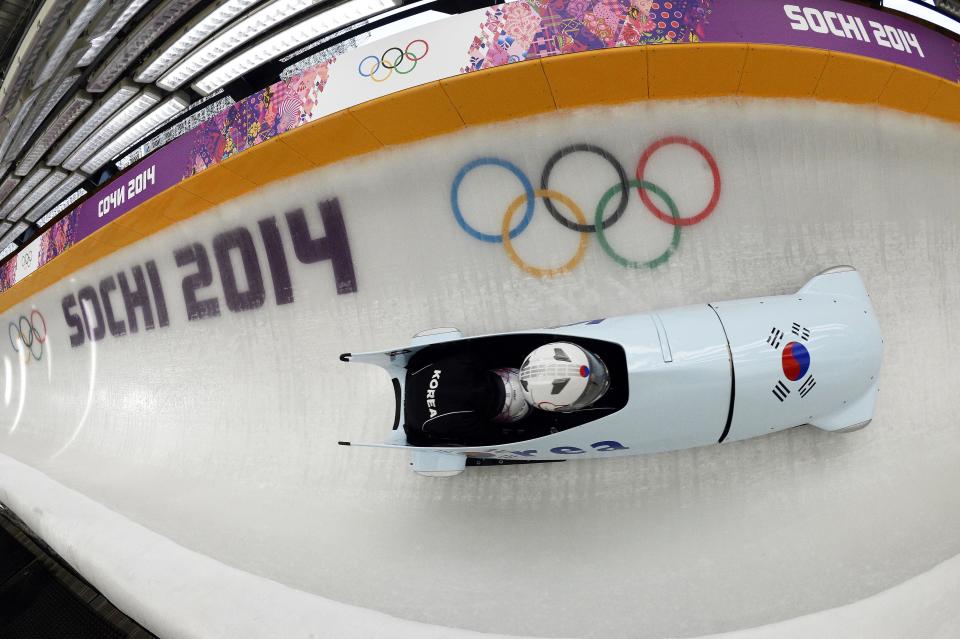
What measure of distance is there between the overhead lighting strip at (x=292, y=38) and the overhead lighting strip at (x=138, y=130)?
0.42m

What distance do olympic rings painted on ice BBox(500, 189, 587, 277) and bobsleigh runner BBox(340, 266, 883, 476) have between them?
0.53 meters

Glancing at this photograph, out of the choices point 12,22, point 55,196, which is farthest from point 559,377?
point 55,196

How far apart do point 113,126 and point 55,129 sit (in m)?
0.61

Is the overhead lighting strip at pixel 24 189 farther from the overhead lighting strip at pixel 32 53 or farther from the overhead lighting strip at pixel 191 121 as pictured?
the overhead lighting strip at pixel 32 53

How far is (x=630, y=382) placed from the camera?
1642 millimetres

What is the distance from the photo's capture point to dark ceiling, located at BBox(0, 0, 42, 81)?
9.48 ft

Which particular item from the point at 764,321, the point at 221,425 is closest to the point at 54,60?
the point at 221,425

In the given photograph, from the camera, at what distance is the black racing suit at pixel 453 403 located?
1759mm

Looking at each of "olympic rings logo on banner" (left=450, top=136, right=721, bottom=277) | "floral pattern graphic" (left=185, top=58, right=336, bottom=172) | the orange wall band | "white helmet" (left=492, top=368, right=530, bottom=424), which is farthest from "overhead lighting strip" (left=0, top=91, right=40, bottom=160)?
"white helmet" (left=492, top=368, right=530, bottom=424)

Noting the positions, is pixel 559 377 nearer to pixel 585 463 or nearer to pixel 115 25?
pixel 585 463

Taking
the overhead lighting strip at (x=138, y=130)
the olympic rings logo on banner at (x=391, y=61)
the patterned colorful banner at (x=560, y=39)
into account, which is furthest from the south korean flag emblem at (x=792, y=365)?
the overhead lighting strip at (x=138, y=130)

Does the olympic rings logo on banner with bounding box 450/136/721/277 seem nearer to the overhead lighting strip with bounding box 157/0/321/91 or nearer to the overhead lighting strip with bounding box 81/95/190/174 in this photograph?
the overhead lighting strip with bounding box 157/0/321/91

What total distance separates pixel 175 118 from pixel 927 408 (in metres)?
5.83

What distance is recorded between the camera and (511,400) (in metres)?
1.81
